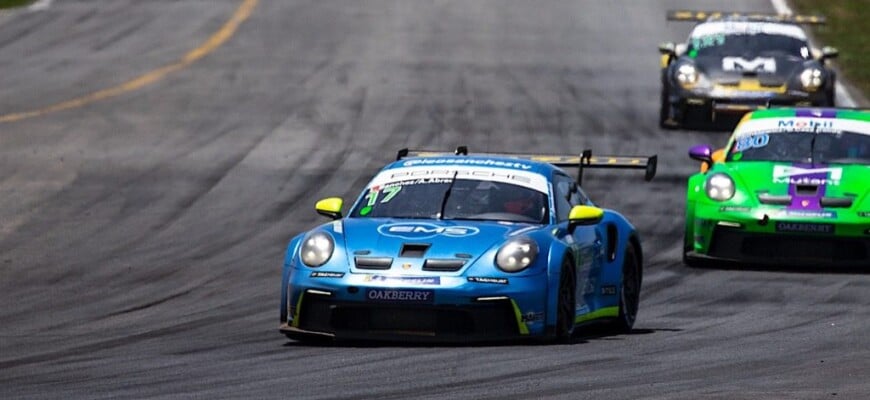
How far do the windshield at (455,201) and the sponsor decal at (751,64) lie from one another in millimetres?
12411

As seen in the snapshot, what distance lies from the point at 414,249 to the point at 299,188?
8.76 meters

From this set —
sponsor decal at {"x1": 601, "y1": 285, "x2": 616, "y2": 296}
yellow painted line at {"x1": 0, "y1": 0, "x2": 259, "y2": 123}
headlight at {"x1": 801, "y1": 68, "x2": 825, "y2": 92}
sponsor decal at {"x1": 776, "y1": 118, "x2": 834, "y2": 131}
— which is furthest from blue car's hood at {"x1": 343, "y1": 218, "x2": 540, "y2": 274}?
yellow painted line at {"x1": 0, "y1": 0, "x2": 259, "y2": 123}

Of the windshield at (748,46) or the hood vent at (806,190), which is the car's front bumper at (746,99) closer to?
the windshield at (748,46)

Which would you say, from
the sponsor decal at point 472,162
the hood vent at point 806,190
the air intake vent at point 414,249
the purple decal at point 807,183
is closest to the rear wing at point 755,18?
the purple decal at point 807,183

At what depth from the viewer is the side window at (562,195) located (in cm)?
1191

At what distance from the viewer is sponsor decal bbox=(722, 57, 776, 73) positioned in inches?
939

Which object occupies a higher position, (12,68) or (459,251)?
(459,251)

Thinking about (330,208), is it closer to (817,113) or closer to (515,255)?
(515,255)

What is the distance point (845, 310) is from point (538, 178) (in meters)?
2.40

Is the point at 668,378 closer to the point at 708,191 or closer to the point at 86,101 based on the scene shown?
the point at 708,191

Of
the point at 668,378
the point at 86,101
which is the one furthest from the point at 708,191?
the point at 86,101

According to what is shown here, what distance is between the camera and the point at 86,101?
25.9 m

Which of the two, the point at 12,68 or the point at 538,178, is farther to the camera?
the point at 12,68

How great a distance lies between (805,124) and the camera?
1664 centimetres
